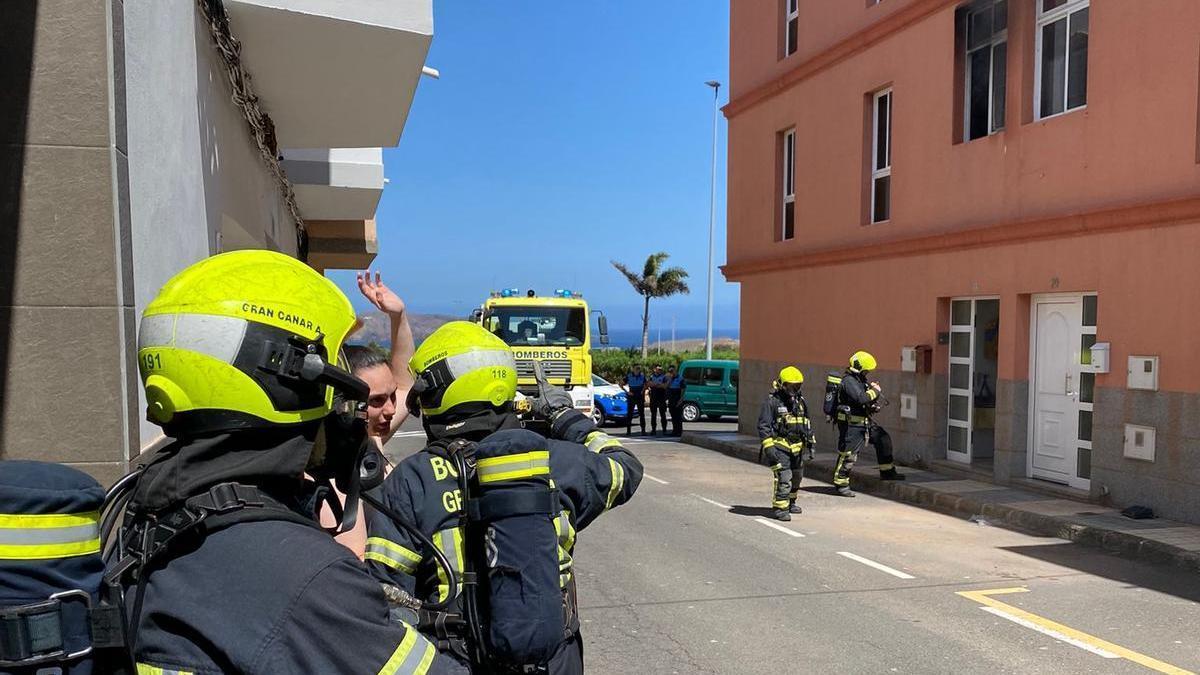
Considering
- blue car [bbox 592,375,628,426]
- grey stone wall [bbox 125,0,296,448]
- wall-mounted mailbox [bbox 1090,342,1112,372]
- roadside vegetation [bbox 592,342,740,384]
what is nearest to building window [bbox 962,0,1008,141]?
wall-mounted mailbox [bbox 1090,342,1112,372]

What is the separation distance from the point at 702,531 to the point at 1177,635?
4.49 meters

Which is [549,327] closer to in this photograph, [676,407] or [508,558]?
[676,407]

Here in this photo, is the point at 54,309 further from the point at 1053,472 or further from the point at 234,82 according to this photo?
the point at 1053,472

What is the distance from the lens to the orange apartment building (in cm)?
961

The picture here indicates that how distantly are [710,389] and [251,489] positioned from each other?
24337 millimetres

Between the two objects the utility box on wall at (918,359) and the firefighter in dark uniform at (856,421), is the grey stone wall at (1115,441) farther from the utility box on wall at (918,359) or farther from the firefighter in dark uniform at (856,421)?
the firefighter in dark uniform at (856,421)

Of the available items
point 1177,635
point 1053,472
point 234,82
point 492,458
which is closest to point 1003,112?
point 1053,472

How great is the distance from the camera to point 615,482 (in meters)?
3.00

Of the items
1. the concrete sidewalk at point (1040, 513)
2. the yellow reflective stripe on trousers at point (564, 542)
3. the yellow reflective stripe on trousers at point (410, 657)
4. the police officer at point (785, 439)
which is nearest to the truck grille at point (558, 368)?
the concrete sidewalk at point (1040, 513)

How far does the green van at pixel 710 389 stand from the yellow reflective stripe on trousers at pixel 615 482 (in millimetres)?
22089

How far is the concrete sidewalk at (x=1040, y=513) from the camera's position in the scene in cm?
841

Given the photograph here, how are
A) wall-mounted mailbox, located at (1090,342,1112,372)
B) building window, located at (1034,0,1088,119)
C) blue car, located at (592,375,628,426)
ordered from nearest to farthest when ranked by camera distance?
wall-mounted mailbox, located at (1090,342,1112,372), building window, located at (1034,0,1088,119), blue car, located at (592,375,628,426)

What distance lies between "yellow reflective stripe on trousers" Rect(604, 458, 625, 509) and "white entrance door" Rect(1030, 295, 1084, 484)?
9.91m

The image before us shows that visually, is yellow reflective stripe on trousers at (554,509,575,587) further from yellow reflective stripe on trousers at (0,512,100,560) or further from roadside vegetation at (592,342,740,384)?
roadside vegetation at (592,342,740,384)
